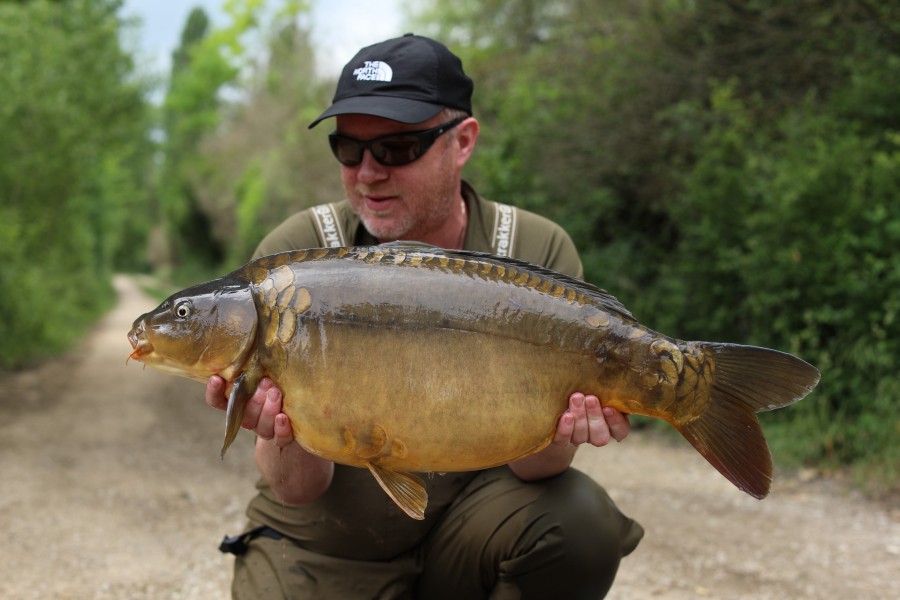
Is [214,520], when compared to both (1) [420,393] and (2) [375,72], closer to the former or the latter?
(2) [375,72]

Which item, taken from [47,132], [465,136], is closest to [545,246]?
[465,136]

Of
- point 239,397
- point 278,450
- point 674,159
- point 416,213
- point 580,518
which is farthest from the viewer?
point 674,159

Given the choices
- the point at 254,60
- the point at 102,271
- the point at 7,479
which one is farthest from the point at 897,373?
the point at 102,271

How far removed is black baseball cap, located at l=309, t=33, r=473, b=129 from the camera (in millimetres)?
2436

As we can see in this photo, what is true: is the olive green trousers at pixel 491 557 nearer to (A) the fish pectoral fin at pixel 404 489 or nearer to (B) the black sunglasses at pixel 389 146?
(A) the fish pectoral fin at pixel 404 489

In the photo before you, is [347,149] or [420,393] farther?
[347,149]

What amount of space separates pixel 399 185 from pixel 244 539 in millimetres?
1155

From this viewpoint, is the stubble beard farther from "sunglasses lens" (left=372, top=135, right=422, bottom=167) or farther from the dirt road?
the dirt road

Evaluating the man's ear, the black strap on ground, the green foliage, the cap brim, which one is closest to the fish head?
the cap brim

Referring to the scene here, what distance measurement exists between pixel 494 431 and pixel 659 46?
22.9 feet

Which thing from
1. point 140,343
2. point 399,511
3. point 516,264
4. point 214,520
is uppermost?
point 516,264

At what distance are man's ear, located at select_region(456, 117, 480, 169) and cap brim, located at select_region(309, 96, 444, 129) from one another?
0.55 ft

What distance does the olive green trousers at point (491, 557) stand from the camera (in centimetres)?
238

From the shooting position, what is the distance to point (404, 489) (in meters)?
1.98
